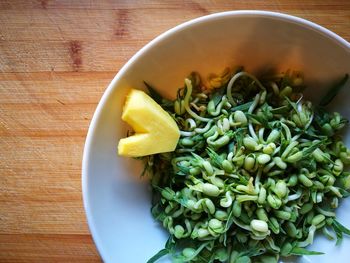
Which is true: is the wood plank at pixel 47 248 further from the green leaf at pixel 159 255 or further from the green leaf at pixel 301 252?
the green leaf at pixel 301 252

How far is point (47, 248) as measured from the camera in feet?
3.22

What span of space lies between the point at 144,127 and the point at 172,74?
5.9 inches

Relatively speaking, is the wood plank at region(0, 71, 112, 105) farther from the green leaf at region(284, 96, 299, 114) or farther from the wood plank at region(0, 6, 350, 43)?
the green leaf at region(284, 96, 299, 114)

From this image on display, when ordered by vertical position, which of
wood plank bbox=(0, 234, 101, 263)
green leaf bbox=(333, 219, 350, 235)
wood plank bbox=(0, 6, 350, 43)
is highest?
wood plank bbox=(0, 6, 350, 43)

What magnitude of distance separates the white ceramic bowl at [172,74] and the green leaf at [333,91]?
0.5 inches

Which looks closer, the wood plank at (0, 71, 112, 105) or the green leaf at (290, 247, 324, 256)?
the green leaf at (290, 247, 324, 256)

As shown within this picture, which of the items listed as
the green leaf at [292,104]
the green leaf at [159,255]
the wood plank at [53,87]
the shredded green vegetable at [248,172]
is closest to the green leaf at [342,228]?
the shredded green vegetable at [248,172]

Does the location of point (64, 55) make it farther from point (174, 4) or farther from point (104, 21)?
point (174, 4)

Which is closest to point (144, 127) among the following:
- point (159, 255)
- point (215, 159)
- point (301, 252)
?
point (215, 159)

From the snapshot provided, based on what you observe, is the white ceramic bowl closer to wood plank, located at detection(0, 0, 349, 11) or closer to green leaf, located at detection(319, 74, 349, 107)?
green leaf, located at detection(319, 74, 349, 107)

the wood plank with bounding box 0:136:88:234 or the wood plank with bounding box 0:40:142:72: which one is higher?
the wood plank with bounding box 0:40:142:72

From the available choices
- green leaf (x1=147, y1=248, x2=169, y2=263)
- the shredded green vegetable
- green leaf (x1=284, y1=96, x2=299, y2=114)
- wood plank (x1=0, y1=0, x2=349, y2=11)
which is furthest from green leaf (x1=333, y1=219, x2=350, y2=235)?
wood plank (x1=0, y1=0, x2=349, y2=11)

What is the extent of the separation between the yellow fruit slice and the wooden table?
6.8 inches

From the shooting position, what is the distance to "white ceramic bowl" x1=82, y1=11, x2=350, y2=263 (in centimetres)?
80
